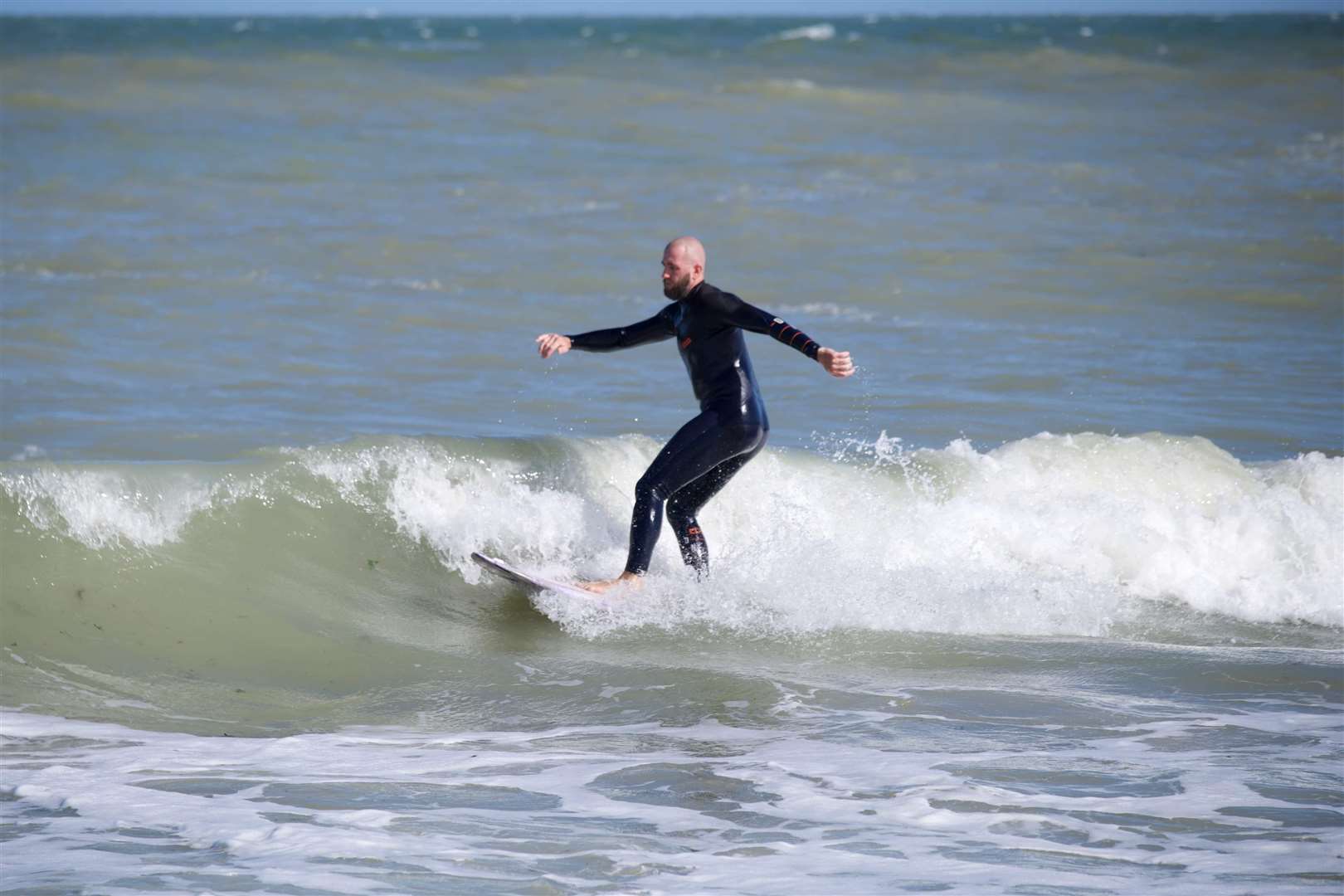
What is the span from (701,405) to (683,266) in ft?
2.24

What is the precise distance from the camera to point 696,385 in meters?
7.54

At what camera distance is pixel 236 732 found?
238 inches

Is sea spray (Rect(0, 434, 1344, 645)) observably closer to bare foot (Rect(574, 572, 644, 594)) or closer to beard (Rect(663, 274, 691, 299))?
bare foot (Rect(574, 572, 644, 594))

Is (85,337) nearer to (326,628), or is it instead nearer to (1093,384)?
(326,628)

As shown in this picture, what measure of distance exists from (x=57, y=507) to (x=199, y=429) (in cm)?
248

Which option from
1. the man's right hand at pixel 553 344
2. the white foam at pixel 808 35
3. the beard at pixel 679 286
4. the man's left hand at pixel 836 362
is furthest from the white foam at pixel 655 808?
the white foam at pixel 808 35

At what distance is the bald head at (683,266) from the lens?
23.7 feet

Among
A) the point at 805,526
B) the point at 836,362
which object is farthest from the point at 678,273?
the point at 805,526

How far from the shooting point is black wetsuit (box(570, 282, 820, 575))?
24.2ft

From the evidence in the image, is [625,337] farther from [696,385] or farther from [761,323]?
[761,323]

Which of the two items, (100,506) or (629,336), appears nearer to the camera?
(629,336)

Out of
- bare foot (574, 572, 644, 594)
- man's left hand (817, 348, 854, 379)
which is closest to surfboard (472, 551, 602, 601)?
bare foot (574, 572, 644, 594)

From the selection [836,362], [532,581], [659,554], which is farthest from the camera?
[659,554]

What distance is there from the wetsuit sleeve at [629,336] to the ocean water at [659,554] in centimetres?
123
